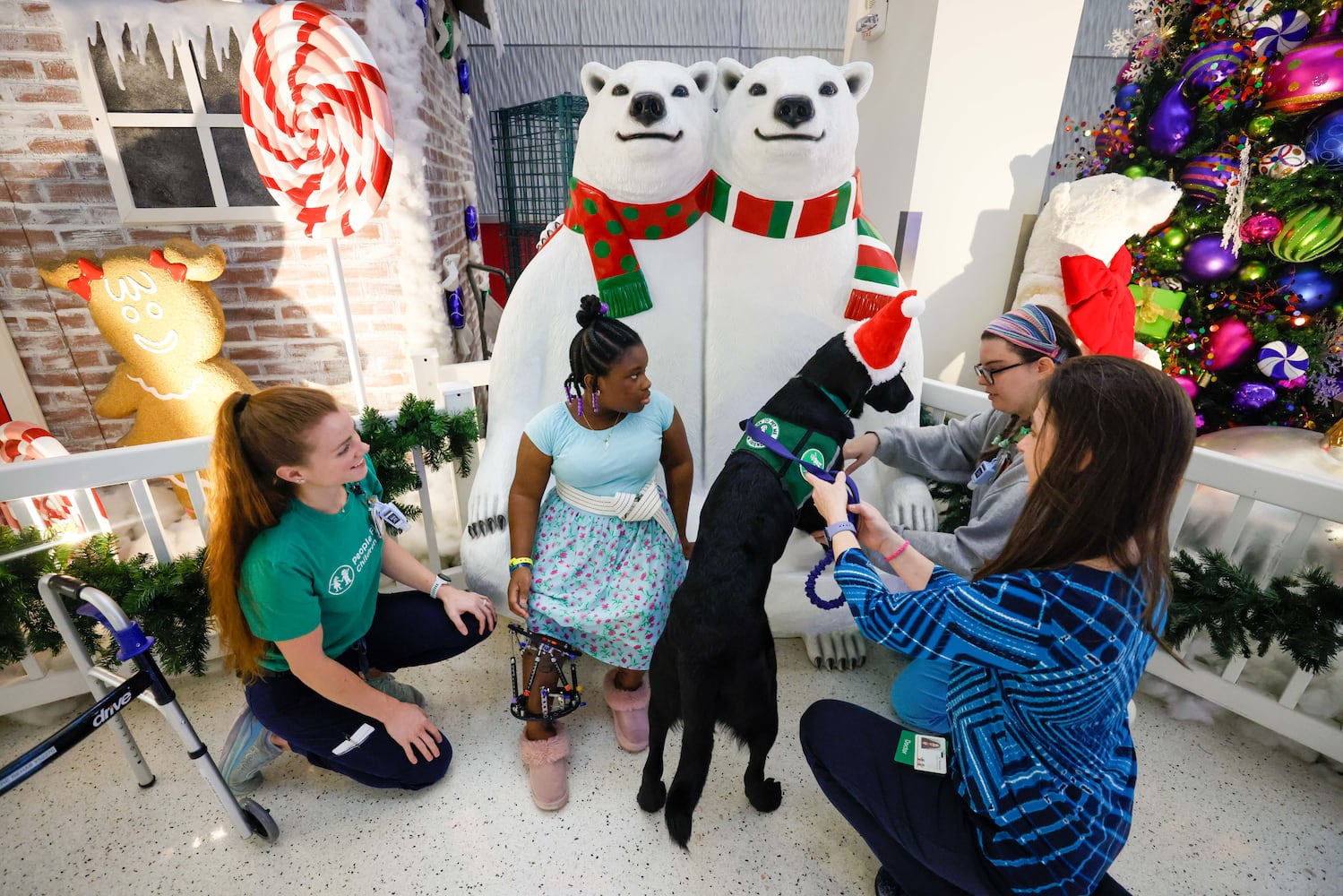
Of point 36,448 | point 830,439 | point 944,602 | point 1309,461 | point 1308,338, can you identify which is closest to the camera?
point 944,602

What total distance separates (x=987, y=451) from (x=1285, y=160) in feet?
6.04

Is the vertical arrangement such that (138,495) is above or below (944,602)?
Answer: below

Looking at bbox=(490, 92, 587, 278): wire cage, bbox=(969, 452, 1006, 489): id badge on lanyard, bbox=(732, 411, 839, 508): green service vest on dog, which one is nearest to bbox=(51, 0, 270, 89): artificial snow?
bbox=(490, 92, 587, 278): wire cage

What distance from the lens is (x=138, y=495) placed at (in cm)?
143

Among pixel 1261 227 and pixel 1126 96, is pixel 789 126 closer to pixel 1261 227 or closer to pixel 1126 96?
pixel 1261 227

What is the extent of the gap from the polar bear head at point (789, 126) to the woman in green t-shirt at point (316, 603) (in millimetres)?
1027

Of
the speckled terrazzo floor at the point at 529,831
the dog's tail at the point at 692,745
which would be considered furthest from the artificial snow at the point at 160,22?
the dog's tail at the point at 692,745

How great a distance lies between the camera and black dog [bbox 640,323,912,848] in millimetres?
1135

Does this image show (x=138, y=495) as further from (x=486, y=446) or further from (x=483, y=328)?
(x=483, y=328)

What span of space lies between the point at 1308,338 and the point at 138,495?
3.73 m

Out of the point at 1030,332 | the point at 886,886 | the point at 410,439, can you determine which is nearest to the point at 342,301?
the point at 410,439

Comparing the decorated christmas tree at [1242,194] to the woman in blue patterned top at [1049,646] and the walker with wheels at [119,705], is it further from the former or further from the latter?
the walker with wheels at [119,705]

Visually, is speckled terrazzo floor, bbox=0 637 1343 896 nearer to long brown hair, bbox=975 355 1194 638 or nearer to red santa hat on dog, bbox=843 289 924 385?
long brown hair, bbox=975 355 1194 638

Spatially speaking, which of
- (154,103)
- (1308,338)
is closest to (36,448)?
(154,103)
